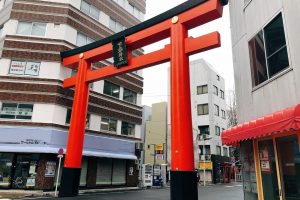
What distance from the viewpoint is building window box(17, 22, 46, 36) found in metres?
17.0

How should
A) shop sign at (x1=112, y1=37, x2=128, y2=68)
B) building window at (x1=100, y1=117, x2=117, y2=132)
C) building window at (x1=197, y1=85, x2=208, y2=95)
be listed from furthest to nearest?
1. building window at (x1=197, y1=85, x2=208, y2=95)
2. building window at (x1=100, y1=117, x2=117, y2=132)
3. shop sign at (x1=112, y1=37, x2=128, y2=68)

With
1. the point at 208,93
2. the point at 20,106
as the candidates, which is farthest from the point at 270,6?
the point at 208,93

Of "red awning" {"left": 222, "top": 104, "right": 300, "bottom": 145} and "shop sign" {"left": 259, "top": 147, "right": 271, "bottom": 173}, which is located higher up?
"red awning" {"left": 222, "top": 104, "right": 300, "bottom": 145}

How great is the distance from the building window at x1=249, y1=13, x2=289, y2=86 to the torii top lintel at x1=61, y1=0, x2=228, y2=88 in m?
2.00

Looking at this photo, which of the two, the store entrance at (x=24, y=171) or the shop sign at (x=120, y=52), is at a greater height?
the shop sign at (x=120, y=52)

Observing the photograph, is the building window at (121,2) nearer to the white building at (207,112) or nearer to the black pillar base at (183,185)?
the white building at (207,112)

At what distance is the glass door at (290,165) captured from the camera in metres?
6.02

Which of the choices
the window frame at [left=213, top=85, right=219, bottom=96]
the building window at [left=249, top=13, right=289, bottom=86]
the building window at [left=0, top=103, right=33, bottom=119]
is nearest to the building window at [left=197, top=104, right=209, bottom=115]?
the window frame at [left=213, top=85, right=219, bottom=96]

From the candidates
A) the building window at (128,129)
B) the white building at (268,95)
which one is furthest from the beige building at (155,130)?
the white building at (268,95)

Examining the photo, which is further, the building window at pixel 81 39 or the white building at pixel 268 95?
the building window at pixel 81 39

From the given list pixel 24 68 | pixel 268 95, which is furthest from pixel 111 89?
pixel 268 95

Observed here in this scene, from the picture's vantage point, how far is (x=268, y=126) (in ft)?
19.4

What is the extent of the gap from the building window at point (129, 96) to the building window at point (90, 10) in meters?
6.35

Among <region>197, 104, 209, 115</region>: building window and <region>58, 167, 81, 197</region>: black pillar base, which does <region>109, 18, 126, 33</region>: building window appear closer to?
<region>58, 167, 81, 197</region>: black pillar base
